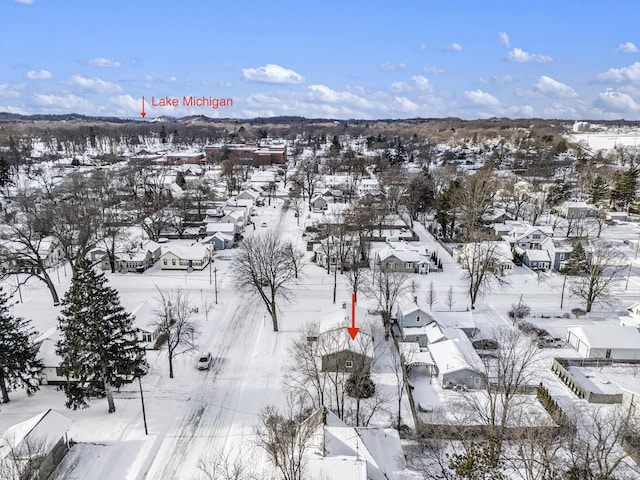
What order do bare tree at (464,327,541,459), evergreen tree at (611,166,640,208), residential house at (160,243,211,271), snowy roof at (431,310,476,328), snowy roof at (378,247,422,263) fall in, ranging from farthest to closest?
evergreen tree at (611,166,640,208) < residential house at (160,243,211,271) < snowy roof at (378,247,422,263) < snowy roof at (431,310,476,328) < bare tree at (464,327,541,459)

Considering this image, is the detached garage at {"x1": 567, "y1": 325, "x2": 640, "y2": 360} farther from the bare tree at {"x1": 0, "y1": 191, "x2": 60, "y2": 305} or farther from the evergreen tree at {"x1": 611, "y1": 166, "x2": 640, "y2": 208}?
the evergreen tree at {"x1": 611, "y1": 166, "x2": 640, "y2": 208}

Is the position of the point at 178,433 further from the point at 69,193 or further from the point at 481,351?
the point at 69,193

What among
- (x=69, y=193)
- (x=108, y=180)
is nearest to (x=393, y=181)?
(x=108, y=180)

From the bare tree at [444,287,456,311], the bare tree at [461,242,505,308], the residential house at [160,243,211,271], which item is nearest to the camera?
the bare tree at [444,287,456,311]

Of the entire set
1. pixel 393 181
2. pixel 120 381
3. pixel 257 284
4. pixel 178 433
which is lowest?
pixel 178 433

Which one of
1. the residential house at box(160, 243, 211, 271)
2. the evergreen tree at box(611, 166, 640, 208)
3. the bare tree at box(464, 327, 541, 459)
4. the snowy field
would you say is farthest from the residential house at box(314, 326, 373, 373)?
the evergreen tree at box(611, 166, 640, 208)

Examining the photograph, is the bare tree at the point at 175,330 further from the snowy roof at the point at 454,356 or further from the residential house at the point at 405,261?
the residential house at the point at 405,261

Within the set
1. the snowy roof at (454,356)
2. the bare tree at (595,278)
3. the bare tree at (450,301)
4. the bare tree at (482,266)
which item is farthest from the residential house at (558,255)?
the snowy roof at (454,356)
